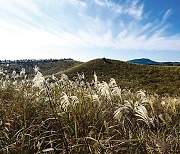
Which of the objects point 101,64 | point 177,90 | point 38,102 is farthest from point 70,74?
point 38,102

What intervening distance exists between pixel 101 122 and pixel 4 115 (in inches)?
67.4

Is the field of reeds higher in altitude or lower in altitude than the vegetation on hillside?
higher

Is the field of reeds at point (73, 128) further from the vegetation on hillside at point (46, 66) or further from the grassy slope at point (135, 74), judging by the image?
the vegetation on hillside at point (46, 66)

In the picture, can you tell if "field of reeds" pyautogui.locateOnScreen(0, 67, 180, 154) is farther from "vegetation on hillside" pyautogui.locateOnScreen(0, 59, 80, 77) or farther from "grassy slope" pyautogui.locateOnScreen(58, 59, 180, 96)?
"vegetation on hillside" pyautogui.locateOnScreen(0, 59, 80, 77)

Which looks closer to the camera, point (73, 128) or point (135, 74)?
point (73, 128)

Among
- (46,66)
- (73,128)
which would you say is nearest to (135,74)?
(73,128)

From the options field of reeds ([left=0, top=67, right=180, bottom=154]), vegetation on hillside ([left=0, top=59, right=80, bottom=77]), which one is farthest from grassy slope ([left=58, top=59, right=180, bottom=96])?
field of reeds ([left=0, top=67, right=180, bottom=154])

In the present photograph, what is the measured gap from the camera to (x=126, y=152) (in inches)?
167

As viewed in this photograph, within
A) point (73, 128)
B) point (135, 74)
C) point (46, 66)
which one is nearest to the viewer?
point (73, 128)

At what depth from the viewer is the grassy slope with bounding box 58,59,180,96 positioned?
5181cm

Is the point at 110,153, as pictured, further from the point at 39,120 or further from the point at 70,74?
the point at 70,74

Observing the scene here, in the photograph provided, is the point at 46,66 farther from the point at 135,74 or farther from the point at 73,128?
the point at 73,128

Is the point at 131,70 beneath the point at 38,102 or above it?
beneath

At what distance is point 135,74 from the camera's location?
6675 cm
